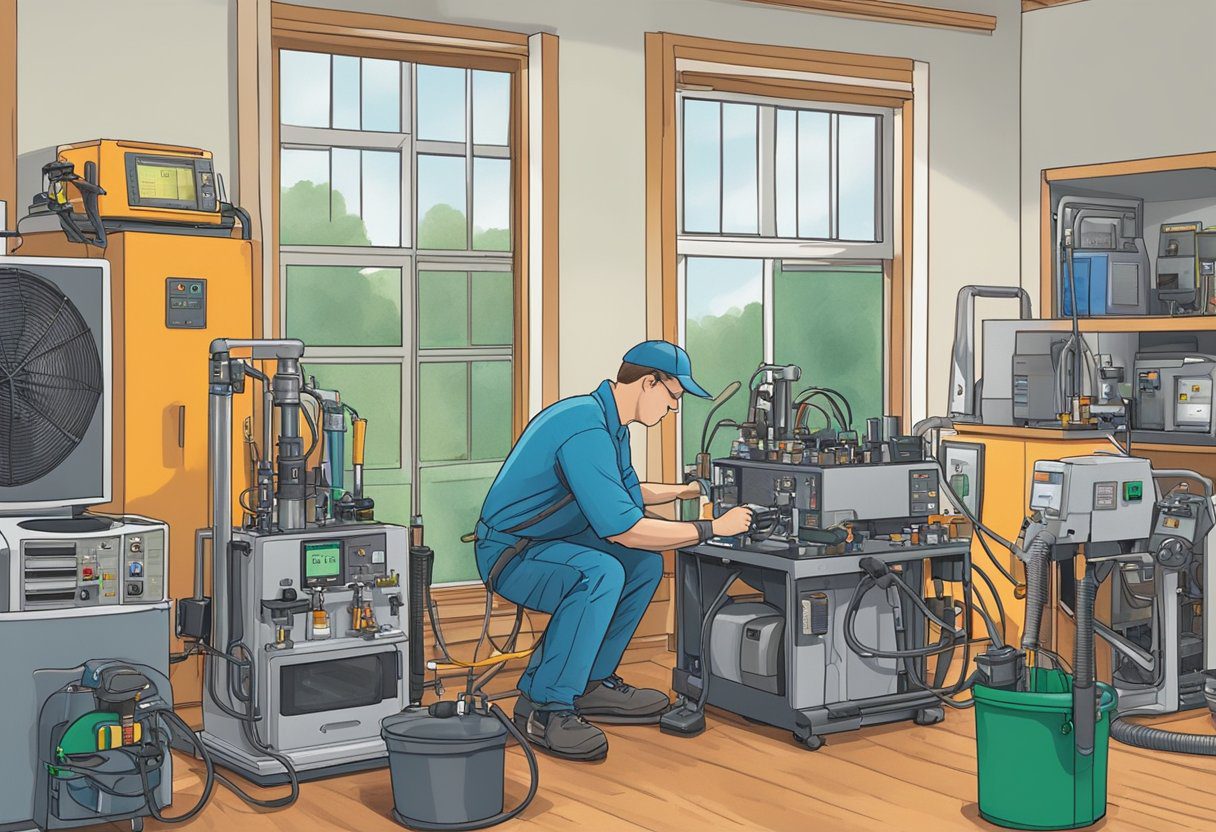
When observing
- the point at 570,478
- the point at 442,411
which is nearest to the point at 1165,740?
the point at 570,478

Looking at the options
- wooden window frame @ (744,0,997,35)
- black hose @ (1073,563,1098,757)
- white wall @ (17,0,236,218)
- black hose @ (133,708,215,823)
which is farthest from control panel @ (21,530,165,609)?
wooden window frame @ (744,0,997,35)

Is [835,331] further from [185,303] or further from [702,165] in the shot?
[185,303]

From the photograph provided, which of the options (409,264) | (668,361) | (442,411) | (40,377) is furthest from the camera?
(442,411)

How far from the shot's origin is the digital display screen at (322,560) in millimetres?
4109

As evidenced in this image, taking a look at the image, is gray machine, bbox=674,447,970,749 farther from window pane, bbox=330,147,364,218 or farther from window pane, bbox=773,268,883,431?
window pane, bbox=330,147,364,218

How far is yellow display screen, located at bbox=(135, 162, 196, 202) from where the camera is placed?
14.8ft

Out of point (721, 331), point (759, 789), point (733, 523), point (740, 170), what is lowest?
point (759, 789)

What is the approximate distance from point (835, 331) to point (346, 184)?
2.47m

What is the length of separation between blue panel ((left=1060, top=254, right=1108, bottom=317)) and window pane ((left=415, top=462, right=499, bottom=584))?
2857 millimetres

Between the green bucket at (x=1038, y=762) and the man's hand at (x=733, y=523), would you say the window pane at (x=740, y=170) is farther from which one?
the green bucket at (x=1038, y=762)

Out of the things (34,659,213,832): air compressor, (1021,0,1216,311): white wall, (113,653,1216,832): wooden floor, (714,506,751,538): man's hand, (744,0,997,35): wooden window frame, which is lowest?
(113,653,1216,832): wooden floor

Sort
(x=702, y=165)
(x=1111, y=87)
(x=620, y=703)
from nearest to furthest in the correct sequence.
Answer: (x=620, y=703) < (x=702, y=165) < (x=1111, y=87)

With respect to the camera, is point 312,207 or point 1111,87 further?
point 1111,87

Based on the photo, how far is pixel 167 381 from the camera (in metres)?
4.55
